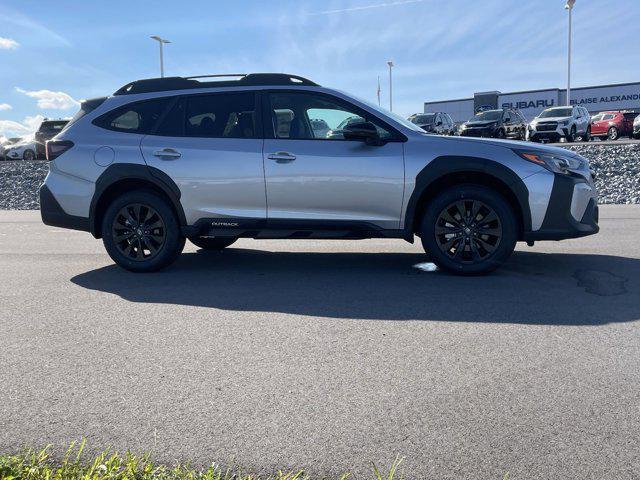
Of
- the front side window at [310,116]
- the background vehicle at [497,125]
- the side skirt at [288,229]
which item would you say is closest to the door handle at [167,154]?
the side skirt at [288,229]

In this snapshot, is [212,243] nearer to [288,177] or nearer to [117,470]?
[288,177]

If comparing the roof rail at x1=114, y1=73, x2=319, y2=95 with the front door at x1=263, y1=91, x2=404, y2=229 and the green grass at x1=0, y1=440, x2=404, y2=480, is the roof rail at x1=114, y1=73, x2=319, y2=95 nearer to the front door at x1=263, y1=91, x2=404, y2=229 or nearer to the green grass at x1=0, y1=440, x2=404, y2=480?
the front door at x1=263, y1=91, x2=404, y2=229

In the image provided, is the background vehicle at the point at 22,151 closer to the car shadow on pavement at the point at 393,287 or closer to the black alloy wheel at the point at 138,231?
the car shadow on pavement at the point at 393,287

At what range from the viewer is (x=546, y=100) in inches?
2034

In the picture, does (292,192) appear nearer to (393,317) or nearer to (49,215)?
(393,317)

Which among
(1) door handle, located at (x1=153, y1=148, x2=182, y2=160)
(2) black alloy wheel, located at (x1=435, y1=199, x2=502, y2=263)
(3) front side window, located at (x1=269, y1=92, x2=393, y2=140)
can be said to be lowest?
(2) black alloy wheel, located at (x1=435, y1=199, x2=502, y2=263)

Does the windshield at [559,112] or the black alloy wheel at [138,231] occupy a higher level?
the windshield at [559,112]

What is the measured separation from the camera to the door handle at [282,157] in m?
6.00

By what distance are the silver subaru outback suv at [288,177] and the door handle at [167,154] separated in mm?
15

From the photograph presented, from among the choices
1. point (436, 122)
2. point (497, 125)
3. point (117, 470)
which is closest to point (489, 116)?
point (497, 125)

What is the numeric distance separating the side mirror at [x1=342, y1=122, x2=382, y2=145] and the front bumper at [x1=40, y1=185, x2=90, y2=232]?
2.85 metres

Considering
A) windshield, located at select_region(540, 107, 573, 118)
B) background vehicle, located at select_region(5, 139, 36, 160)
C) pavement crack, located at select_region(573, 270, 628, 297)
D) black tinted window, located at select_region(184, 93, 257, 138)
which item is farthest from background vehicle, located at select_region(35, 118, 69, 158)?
pavement crack, located at select_region(573, 270, 628, 297)

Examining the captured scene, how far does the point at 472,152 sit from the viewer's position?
5.80 m

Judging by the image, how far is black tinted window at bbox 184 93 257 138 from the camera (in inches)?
246
